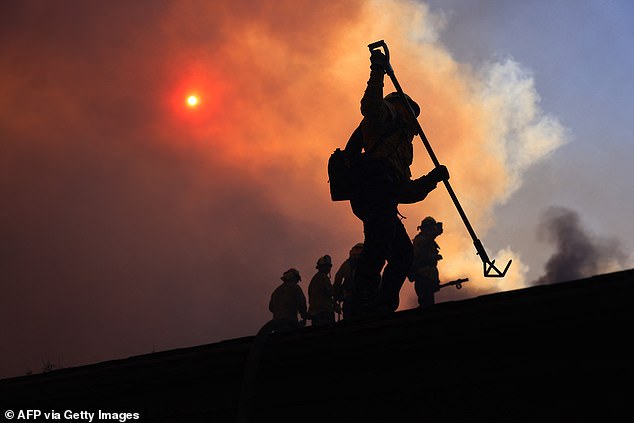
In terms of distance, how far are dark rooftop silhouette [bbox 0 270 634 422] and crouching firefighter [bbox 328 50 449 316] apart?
2.13 meters

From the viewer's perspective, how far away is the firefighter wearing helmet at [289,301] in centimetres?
1312

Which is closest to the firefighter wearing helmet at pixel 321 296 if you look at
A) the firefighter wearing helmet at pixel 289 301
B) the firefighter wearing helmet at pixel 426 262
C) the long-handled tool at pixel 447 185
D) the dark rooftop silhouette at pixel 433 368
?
the firefighter wearing helmet at pixel 289 301

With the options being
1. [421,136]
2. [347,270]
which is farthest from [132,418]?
[347,270]

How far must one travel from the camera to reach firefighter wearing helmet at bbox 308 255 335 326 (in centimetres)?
1298

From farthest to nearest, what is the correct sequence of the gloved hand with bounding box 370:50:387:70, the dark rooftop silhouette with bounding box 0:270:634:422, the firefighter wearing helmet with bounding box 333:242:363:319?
the firefighter wearing helmet with bounding box 333:242:363:319 → the gloved hand with bounding box 370:50:387:70 → the dark rooftop silhouette with bounding box 0:270:634:422

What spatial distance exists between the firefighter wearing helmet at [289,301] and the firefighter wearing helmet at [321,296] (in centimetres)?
16

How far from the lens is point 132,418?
13.5 feet

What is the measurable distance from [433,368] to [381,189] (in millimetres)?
2979

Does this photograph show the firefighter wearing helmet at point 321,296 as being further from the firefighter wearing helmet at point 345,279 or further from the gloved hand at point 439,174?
the gloved hand at point 439,174

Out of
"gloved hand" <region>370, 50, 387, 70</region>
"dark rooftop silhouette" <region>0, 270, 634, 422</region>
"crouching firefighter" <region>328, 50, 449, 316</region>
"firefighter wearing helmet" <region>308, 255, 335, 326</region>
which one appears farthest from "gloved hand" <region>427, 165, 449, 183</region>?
"firefighter wearing helmet" <region>308, 255, 335, 326</region>

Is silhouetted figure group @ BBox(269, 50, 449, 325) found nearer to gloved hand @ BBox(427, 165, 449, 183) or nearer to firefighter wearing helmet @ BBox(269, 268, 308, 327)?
gloved hand @ BBox(427, 165, 449, 183)

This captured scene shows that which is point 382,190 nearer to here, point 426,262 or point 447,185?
point 447,185

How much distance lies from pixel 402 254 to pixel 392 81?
174 cm

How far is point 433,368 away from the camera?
131 inches
